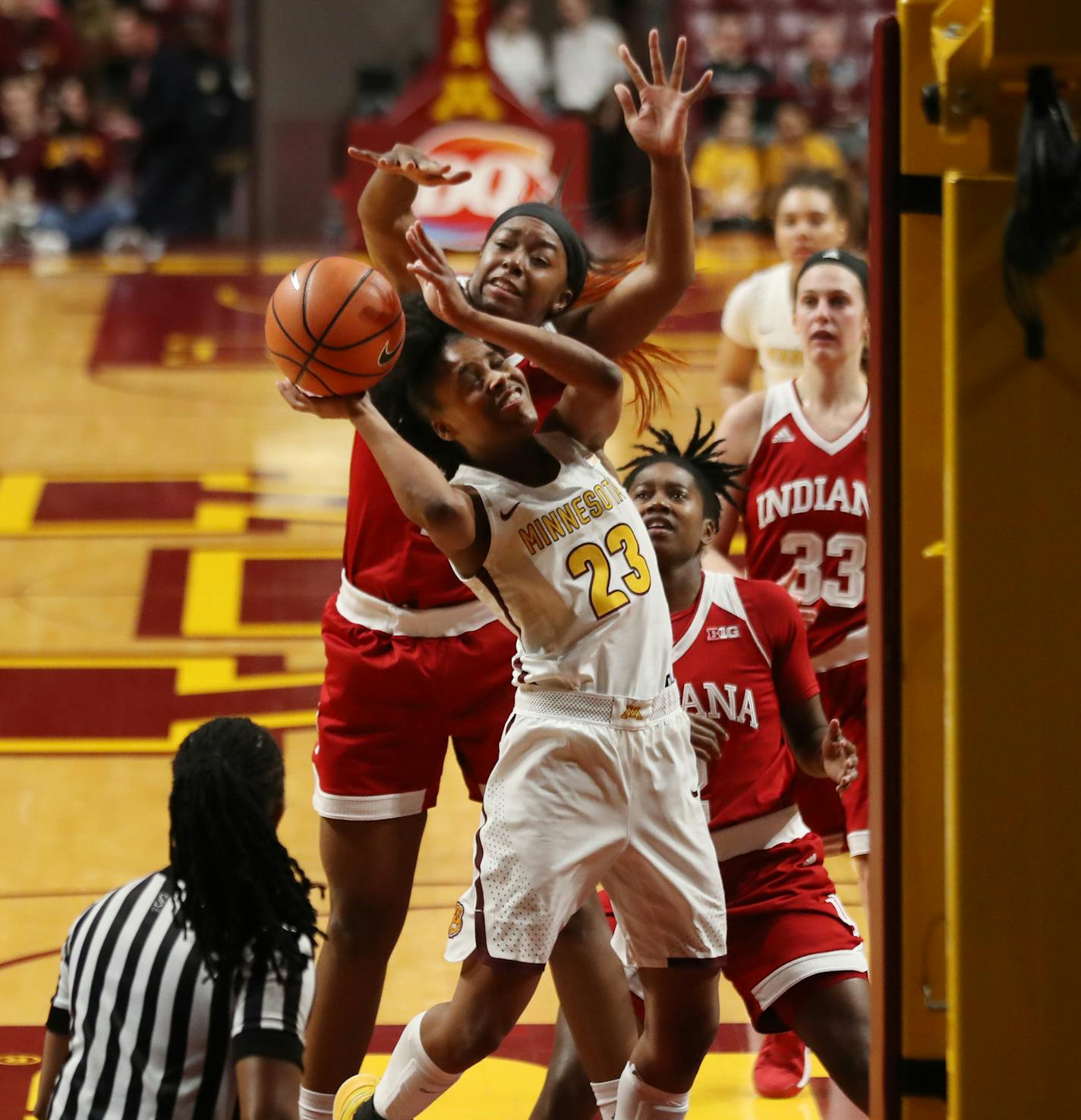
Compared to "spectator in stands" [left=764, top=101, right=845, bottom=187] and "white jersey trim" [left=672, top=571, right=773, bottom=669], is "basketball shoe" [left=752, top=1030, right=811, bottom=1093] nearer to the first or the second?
"white jersey trim" [left=672, top=571, right=773, bottom=669]

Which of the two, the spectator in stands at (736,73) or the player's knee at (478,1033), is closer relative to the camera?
the player's knee at (478,1033)

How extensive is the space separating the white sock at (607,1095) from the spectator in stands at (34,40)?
1643cm

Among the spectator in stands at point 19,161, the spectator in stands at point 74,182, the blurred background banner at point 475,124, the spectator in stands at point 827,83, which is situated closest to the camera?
the blurred background banner at point 475,124

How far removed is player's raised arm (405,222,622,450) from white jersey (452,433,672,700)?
0.47ft

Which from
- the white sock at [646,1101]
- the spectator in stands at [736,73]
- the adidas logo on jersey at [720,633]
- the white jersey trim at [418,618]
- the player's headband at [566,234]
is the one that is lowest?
the white sock at [646,1101]

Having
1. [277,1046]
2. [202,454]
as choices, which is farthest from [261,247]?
[277,1046]

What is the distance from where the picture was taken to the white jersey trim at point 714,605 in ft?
13.1

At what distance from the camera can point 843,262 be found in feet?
16.1

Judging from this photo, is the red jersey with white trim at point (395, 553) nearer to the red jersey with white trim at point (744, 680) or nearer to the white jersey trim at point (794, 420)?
the red jersey with white trim at point (744, 680)

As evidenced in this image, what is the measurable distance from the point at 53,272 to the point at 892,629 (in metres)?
14.6

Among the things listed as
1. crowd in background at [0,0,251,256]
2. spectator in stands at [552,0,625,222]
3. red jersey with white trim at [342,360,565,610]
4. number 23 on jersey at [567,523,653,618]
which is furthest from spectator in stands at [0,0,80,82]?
number 23 on jersey at [567,523,653,618]

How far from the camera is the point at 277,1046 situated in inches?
121

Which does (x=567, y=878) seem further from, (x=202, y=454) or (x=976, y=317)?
(x=202, y=454)

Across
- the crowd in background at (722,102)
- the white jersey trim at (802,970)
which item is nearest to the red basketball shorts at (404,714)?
the white jersey trim at (802,970)
